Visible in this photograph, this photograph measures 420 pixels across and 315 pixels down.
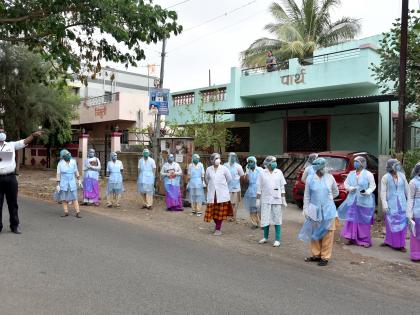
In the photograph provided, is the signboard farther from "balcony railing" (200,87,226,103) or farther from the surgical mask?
"balcony railing" (200,87,226,103)

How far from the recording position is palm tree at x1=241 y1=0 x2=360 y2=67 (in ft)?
80.6

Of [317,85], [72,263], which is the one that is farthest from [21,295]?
[317,85]

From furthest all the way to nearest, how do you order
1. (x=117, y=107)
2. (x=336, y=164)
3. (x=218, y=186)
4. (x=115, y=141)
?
1. (x=117, y=107)
2. (x=115, y=141)
3. (x=336, y=164)
4. (x=218, y=186)

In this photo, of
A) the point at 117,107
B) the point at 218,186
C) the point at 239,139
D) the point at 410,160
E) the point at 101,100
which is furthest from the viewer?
the point at 101,100

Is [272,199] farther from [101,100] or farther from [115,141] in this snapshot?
[101,100]

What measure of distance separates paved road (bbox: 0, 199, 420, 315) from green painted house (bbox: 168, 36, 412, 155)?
8.29 meters

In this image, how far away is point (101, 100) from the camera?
3014 centimetres

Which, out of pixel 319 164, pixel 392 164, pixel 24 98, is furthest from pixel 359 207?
pixel 24 98

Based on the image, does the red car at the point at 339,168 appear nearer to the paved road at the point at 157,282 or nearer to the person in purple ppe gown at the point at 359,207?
the person in purple ppe gown at the point at 359,207

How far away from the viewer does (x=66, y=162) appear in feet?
37.1

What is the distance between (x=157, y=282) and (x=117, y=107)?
2261 cm

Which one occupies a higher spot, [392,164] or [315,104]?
[315,104]

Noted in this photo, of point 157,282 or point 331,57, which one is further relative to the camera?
point 331,57

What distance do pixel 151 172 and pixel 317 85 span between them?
24.3 ft
